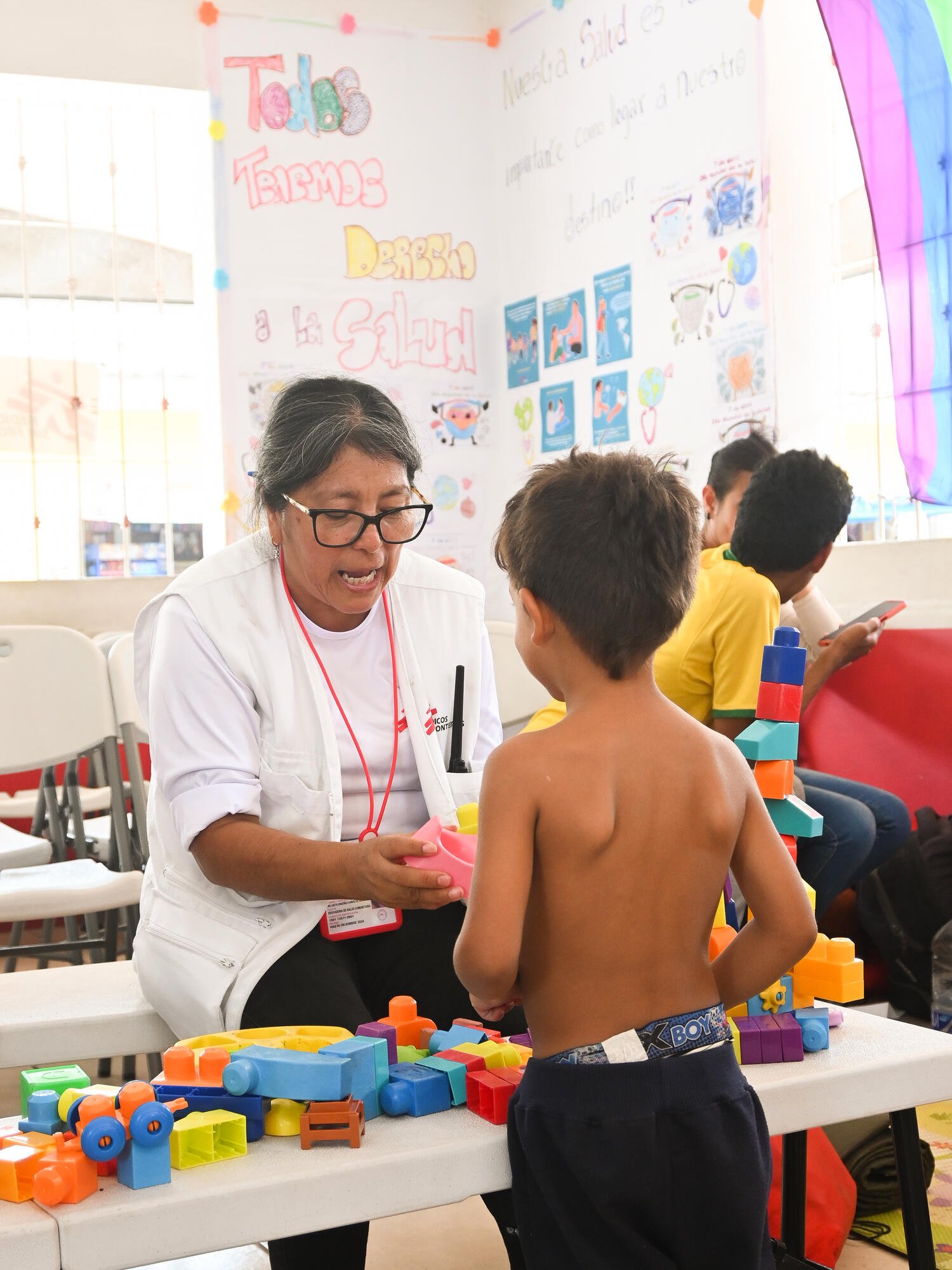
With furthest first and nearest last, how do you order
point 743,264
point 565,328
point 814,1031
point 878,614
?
point 565,328
point 743,264
point 878,614
point 814,1031

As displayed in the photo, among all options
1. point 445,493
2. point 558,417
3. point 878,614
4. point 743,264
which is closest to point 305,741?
point 878,614

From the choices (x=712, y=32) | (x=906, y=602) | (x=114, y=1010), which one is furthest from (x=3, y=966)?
(x=712, y=32)

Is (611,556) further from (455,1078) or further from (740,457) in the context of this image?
(740,457)

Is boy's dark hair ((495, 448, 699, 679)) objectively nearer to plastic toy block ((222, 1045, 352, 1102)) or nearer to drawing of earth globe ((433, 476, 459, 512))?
plastic toy block ((222, 1045, 352, 1102))

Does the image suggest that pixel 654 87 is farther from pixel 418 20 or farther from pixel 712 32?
pixel 418 20

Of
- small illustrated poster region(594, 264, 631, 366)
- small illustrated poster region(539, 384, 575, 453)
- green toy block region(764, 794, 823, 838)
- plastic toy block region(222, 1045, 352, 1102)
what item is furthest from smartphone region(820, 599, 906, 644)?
plastic toy block region(222, 1045, 352, 1102)

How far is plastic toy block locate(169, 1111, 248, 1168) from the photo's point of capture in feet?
3.24

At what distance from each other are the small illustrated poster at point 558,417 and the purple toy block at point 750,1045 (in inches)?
119

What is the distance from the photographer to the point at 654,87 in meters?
3.69

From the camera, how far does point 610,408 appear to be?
3.93 m

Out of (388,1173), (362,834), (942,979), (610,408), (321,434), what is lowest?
(942,979)

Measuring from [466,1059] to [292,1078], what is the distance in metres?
0.17

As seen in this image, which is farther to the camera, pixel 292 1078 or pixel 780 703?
pixel 780 703

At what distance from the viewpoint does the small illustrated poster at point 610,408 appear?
3877mm
